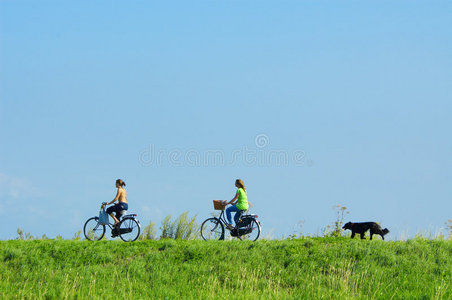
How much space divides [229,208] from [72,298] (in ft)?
23.6

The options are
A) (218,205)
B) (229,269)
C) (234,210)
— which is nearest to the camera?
(229,269)

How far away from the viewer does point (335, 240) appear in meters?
18.2

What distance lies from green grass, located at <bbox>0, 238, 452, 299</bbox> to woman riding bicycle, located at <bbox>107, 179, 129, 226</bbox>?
58.5 inches

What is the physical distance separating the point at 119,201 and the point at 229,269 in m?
5.81

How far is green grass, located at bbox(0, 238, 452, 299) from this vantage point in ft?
45.2

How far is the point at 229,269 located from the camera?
50.5 ft

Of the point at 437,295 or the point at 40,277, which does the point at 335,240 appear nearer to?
the point at 437,295

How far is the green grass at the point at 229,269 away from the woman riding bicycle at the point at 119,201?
1485 mm

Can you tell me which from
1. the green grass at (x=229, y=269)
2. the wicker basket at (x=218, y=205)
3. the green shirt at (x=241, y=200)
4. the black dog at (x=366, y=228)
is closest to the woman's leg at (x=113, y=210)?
the green grass at (x=229, y=269)

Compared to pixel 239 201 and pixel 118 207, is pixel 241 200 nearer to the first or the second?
pixel 239 201

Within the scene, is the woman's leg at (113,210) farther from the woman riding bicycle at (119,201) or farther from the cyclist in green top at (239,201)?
the cyclist in green top at (239,201)

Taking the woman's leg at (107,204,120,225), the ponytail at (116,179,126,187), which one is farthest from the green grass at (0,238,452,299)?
the ponytail at (116,179,126,187)

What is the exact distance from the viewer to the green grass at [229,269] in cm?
1378

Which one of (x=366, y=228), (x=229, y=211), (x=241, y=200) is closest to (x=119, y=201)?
(x=229, y=211)
